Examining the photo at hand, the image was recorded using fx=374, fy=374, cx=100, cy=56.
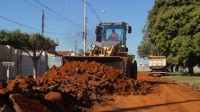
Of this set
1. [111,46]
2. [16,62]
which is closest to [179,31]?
[16,62]

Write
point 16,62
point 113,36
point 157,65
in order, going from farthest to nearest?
point 157,65, point 16,62, point 113,36

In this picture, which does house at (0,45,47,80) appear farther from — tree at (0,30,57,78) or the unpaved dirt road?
the unpaved dirt road

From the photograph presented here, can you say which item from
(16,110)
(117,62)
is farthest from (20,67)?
(16,110)

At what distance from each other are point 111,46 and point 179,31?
2603cm

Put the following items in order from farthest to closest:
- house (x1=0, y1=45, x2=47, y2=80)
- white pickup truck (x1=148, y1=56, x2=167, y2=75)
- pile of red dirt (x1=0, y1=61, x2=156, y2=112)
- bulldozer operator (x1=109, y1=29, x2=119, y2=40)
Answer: white pickup truck (x1=148, y1=56, x2=167, y2=75) < house (x1=0, y1=45, x2=47, y2=80) < bulldozer operator (x1=109, y1=29, x2=119, y2=40) < pile of red dirt (x1=0, y1=61, x2=156, y2=112)

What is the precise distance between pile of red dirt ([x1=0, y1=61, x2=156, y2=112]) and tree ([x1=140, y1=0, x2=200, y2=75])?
27.0 meters

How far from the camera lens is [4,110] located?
27.9 feet

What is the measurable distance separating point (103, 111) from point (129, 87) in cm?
550

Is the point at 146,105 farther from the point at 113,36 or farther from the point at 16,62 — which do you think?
the point at 16,62

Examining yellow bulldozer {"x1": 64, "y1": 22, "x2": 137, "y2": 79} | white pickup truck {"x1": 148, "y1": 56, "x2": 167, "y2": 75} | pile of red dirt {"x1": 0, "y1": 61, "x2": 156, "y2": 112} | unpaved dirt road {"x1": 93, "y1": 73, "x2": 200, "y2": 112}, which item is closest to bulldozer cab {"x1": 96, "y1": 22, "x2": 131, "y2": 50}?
yellow bulldozer {"x1": 64, "y1": 22, "x2": 137, "y2": 79}

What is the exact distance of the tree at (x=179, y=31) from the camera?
44.4m

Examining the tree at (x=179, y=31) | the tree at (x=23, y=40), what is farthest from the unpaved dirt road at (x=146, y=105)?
the tree at (x=179, y=31)

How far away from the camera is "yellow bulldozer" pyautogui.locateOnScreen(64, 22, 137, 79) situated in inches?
787

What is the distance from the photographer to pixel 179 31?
153 feet
